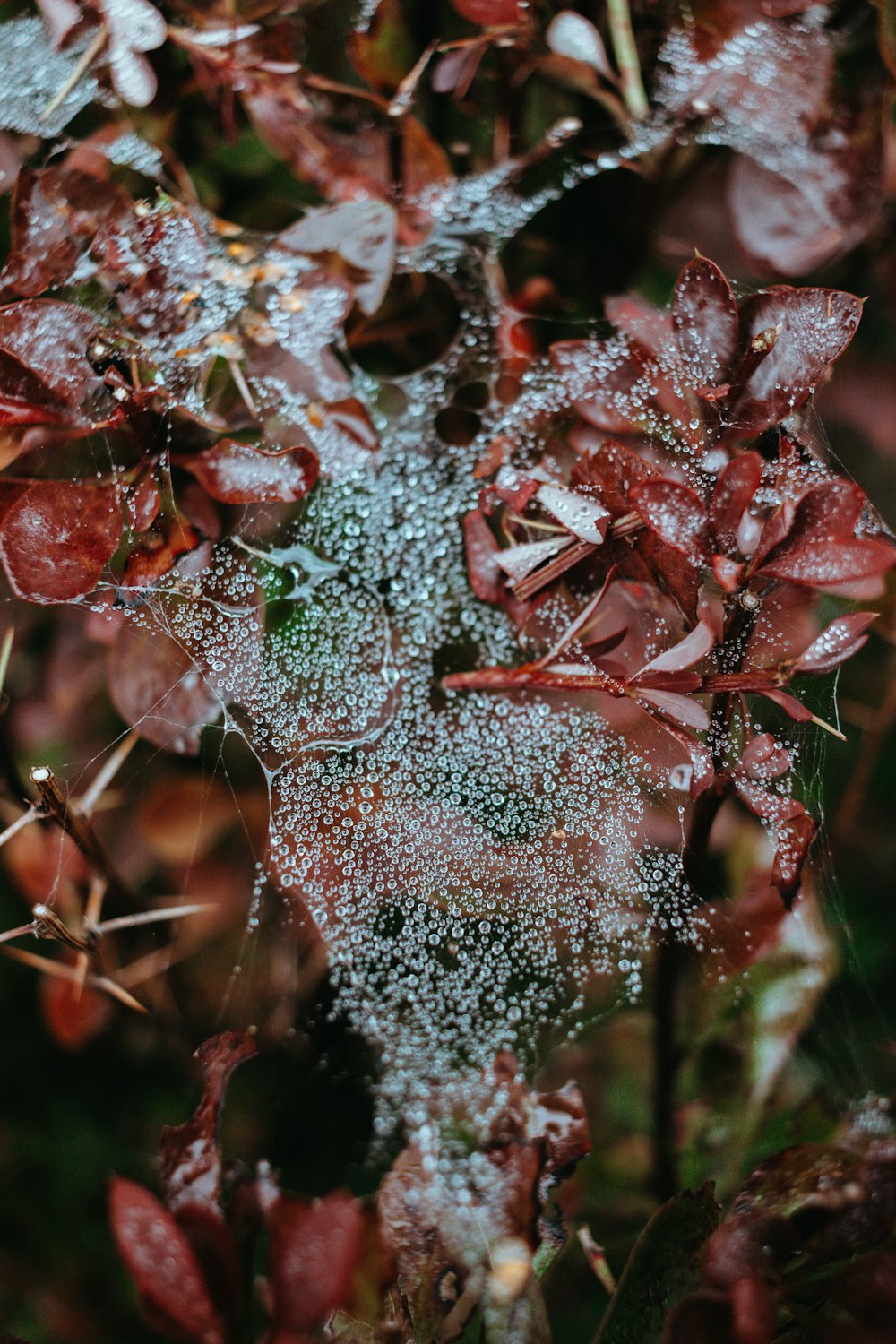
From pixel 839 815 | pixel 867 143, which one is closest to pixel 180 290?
pixel 867 143

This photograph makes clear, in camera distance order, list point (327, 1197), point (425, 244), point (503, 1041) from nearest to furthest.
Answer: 1. point (327, 1197)
2. point (503, 1041)
3. point (425, 244)

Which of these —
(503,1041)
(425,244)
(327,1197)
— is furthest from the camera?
(425,244)

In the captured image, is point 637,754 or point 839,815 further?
point 839,815

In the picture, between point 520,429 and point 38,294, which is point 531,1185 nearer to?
point 520,429

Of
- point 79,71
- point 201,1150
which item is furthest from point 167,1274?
point 79,71

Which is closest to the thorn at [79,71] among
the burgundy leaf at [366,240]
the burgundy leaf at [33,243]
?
the burgundy leaf at [33,243]

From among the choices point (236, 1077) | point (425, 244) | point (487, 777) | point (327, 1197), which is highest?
point (425, 244)

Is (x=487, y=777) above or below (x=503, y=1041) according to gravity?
above

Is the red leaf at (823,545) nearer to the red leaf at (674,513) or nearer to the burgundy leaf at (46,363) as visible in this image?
the red leaf at (674,513)
